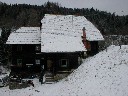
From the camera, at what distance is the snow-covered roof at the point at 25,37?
43.0 m

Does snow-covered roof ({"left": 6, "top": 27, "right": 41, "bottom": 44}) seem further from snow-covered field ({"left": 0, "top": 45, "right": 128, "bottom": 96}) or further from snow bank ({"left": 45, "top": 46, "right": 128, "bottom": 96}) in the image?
snow bank ({"left": 45, "top": 46, "right": 128, "bottom": 96})

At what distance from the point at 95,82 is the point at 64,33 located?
47.2 feet

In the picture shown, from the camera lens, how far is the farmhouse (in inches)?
1586

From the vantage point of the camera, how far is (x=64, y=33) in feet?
144

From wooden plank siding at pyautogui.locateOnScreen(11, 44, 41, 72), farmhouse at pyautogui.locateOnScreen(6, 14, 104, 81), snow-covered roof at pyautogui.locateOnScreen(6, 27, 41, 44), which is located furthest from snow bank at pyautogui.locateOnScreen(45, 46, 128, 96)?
snow-covered roof at pyautogui.locateOnScreen(6, 27, 41, 44)

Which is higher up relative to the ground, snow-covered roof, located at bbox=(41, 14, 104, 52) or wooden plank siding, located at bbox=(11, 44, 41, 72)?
snow-covered roof, located at bbox=(41, 14, 104, 52)

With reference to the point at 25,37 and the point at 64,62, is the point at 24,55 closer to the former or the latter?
the point at 25,37

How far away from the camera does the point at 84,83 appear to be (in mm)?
32000

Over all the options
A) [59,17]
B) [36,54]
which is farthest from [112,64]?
[59,17]

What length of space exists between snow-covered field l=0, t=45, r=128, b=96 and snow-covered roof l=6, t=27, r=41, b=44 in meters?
7.91

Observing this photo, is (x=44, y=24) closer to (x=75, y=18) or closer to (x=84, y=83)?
(x=75, y=18)

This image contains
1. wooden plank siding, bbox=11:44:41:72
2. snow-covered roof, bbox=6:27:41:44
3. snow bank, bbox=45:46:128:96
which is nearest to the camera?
snow bank, bbox=45:46:128:96

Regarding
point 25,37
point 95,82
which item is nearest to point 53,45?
point 25,37

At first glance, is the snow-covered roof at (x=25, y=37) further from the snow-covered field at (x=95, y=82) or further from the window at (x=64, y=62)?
the snow-covered field at (x=95, y=82)
